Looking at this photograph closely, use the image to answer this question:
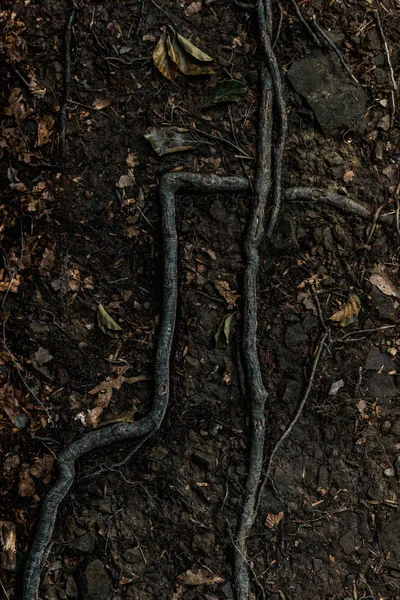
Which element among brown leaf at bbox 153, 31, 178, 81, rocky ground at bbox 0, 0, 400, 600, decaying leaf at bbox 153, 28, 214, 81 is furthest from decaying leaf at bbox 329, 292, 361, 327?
brown leaf at bbox 153, 31, 178, 81

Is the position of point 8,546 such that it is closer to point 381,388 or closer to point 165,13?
point 381,388

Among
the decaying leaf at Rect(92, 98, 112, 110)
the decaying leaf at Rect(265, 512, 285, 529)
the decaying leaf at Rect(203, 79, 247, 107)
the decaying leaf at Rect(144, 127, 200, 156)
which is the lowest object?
the decaying leaf at Rect(265, 512, 285, 529)

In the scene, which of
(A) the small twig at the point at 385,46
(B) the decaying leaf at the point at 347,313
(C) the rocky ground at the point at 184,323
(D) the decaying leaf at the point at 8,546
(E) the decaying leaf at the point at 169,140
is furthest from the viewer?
(A) the small twig at the point at 385,46

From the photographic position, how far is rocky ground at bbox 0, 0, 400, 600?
3730 mm

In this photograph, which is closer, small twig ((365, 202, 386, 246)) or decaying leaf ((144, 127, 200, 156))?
decaying leaf ((144, 127, 200, 156))

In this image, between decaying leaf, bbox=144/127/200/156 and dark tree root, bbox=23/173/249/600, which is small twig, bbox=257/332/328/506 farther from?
decaying leaf, bbox=144/127/200/156

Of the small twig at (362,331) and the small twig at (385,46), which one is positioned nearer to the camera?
the small twig at (362,331)

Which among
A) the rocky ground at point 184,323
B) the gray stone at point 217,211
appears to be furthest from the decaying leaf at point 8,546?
the gray stone at point 217,211

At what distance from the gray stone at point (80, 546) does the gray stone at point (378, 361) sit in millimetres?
2065

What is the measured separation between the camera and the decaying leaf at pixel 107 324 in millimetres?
3783

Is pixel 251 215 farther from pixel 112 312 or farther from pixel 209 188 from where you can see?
pixel 112 312

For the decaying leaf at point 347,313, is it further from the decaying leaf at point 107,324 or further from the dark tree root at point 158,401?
the decaying leaf at point 107,324

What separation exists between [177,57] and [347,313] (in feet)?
6.50

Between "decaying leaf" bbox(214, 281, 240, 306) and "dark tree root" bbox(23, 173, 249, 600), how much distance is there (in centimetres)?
29
